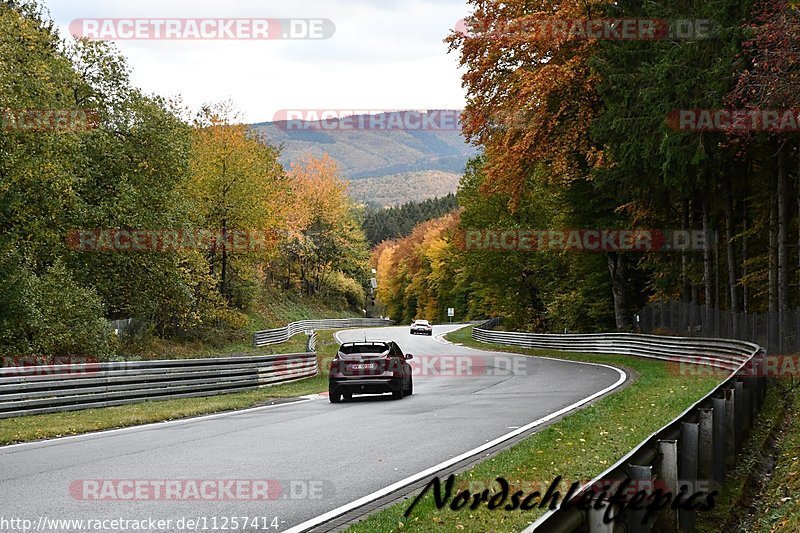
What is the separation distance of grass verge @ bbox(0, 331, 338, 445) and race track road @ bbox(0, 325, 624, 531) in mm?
620

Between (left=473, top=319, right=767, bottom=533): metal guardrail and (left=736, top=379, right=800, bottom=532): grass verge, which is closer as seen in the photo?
(left=473, top=319, right=767, bottom=533): metal guardrail

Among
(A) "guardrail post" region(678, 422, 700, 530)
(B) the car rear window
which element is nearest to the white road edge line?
(A) "guardrail post" region(678, 422, 700, 530)

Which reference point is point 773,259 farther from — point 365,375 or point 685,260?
point 365,375

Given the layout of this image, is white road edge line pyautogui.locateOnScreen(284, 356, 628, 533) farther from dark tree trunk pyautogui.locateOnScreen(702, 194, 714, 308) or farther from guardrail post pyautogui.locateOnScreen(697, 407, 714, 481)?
dark tree trunk pyautogui.locateOnScreen(702, 194, 714, 308)

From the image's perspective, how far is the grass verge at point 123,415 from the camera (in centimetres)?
1353

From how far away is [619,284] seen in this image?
3828 cm

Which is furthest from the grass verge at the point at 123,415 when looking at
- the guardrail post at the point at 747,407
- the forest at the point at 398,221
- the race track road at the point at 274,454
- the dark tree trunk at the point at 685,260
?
the forest at the point at 398,221

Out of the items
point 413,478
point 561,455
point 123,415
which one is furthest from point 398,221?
point 413,478

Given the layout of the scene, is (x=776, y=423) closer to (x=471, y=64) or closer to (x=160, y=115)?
(x=471, y=64)

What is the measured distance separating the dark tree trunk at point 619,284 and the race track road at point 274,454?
731 inches

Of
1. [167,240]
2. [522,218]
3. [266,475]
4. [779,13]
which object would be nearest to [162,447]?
[266,475]

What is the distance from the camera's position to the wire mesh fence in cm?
2391

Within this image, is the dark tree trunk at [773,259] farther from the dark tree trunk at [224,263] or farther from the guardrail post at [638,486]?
the dark tree trunk at [224,263]

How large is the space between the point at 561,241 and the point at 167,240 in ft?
63.0
